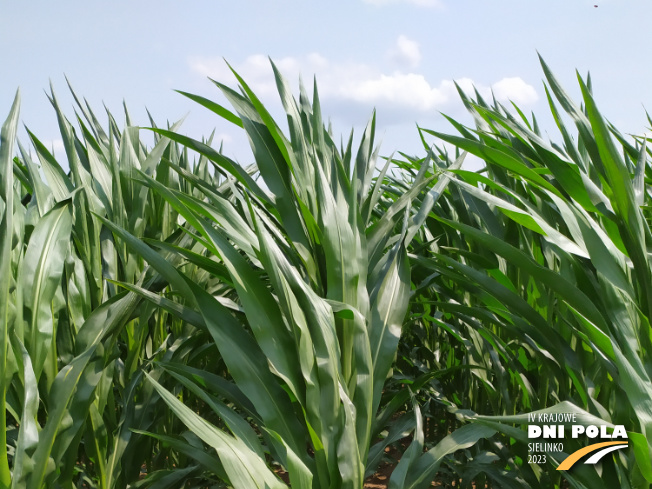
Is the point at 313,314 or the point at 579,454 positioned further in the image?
the point at 579,454

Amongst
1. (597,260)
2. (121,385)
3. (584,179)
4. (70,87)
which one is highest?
(70,87)

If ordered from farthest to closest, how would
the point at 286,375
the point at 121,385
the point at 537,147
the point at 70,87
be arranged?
the point at 70,87
the point at 121,385
the point at 537,147
the point at 286,375

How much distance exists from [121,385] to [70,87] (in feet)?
3.01

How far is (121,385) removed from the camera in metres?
1.27

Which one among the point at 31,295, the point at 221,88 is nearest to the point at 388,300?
the point at 221,88

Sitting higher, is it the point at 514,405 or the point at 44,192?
the point at 44,192

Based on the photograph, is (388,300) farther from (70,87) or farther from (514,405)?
(70,87)

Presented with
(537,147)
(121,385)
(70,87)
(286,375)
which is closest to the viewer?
(286,375)

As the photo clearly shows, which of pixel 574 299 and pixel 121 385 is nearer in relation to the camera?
pixel 574 299

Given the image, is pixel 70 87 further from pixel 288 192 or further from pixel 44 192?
pixel 288 192

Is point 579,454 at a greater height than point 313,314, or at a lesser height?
lesser

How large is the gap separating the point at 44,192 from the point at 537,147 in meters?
1.01

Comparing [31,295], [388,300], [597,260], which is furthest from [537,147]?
[31,295]

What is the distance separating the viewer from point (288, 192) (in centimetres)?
101
